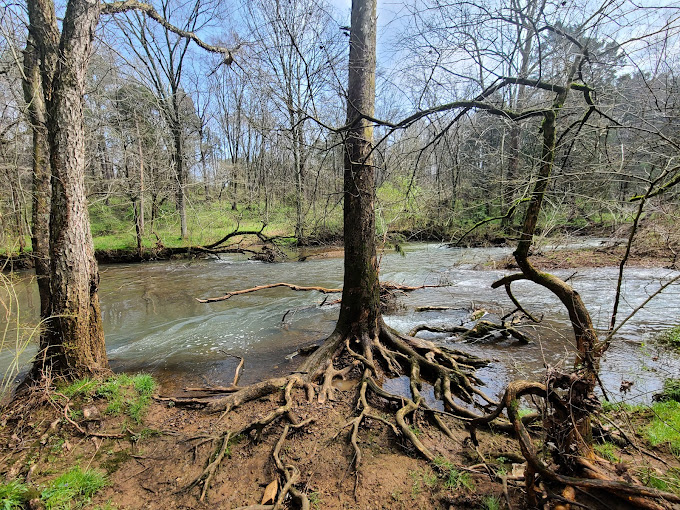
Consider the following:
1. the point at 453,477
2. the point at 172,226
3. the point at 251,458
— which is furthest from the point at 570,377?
the point at 172,226

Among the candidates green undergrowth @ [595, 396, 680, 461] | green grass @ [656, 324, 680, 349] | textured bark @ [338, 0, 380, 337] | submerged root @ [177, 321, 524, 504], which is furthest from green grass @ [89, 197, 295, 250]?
green undergrowth @ [595, 396, 680, 461]

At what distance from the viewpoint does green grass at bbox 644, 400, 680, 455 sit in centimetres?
273

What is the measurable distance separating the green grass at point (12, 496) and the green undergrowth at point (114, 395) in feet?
3.23

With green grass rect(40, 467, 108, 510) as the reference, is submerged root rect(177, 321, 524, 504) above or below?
above

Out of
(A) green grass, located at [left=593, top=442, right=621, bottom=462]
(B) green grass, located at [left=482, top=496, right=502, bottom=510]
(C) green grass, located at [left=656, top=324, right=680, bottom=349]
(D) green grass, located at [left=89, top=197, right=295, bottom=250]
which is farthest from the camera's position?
(D) green grass, located at [left=89, top=197, right=295, bottom=250]

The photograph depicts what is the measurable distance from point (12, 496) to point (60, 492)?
0.89 ft

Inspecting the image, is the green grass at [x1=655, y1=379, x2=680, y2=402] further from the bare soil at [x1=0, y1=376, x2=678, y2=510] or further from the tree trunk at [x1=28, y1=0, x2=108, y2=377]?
the tree trunk at [x1=28, y1=0, x2=108, y2=377]

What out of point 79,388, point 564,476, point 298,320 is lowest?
point 298,320

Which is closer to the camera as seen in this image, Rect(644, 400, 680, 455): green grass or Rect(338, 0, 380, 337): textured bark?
Rect(644, 400, 680, 455): green grass

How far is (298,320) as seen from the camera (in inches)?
285

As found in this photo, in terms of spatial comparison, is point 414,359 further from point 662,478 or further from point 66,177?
point 66,177

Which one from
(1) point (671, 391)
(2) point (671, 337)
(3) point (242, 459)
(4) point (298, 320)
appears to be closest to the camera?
(3) point (242, 459)

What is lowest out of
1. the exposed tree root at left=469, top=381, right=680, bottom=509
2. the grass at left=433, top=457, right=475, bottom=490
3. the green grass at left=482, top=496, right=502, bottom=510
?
the grass at left=433, top=457, right=475, bottom=490

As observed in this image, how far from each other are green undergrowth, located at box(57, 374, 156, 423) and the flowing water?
731mm
